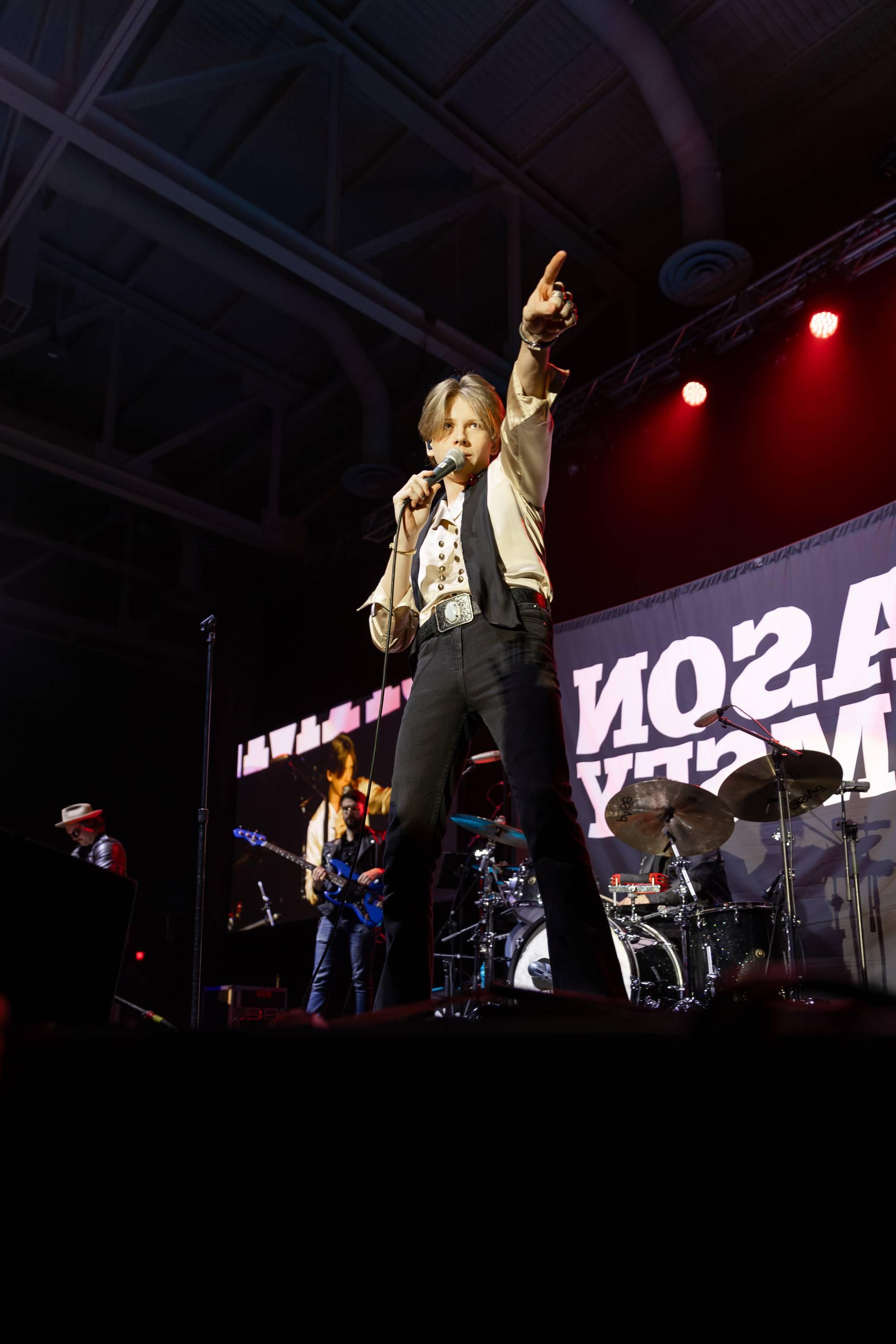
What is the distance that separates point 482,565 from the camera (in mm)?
→ 2662

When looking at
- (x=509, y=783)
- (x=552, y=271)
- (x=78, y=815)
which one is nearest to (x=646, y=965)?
(x=509, y=783)

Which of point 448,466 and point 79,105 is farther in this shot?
point 79,105

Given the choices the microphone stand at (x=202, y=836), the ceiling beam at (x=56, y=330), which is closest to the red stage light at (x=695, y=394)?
the microphone stand at (x=202, y=836)

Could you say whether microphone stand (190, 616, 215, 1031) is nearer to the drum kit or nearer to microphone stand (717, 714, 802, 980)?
the drum kit

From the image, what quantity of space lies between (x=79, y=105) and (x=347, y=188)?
285 centimetres

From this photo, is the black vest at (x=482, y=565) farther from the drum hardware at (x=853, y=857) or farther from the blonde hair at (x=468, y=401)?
the drum hardware at (x=853, y=857)

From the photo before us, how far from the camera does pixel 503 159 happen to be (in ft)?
25.4

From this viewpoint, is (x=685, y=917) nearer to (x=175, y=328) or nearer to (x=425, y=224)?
(x=425, y=224)

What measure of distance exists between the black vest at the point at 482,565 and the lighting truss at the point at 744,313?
4.89m

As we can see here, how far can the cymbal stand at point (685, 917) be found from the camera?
16.9ft

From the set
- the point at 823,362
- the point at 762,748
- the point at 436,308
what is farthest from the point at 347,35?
the point at 762,748

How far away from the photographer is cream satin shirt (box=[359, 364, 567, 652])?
2.66 meters

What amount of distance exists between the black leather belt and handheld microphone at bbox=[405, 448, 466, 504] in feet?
1.11

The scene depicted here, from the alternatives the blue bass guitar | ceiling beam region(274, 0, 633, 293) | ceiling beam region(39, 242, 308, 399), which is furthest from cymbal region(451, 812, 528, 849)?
ceiling beam region(39, 242, 308, 399)
